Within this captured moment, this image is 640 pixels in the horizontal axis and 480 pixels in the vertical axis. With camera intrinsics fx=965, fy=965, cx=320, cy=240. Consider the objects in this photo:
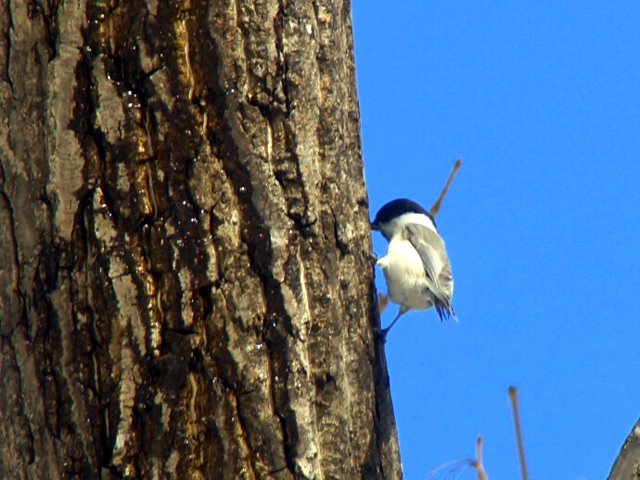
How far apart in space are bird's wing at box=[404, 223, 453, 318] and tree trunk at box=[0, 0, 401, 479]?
1.94 m

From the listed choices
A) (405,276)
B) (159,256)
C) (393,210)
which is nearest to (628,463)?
(159,256)

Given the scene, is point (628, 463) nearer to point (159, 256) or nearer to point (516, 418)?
point (516, 418)

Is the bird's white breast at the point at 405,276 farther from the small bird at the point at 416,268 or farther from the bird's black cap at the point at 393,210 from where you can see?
the bird's black cap at the point at 393,210

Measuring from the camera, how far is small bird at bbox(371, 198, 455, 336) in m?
3.72

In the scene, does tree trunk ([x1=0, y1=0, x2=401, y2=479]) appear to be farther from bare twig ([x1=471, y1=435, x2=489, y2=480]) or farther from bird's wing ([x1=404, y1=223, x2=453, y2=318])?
bird's wing ([x1=404, y1=223, x2=453, y2=318])

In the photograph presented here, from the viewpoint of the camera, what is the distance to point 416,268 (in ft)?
12.3

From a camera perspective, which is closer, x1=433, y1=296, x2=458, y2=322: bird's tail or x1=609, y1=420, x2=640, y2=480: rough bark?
x1=609, y1=420, x2=640, y2=480: rough bark

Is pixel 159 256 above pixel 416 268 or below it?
below

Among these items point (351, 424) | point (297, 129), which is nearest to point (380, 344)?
point (351, 424)

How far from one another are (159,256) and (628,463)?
0.92 meters

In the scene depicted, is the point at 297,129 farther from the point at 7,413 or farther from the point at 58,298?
the point at 7,413

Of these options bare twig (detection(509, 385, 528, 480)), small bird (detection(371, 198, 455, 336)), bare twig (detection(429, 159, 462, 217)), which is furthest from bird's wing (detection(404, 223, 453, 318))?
bare twig (detection(509, 385, 528, 480))

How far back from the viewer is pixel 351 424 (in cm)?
190

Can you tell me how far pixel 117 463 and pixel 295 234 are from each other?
533mm
